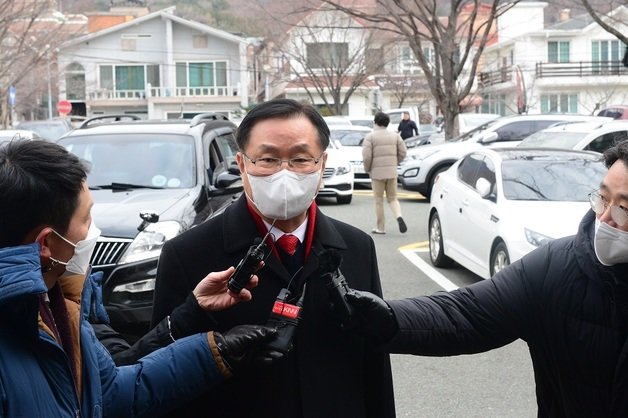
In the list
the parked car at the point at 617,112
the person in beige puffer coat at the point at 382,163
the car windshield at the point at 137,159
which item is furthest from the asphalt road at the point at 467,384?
the parked car at the point at 617,112

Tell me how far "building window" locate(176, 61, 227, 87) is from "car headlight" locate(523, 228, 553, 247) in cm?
4811

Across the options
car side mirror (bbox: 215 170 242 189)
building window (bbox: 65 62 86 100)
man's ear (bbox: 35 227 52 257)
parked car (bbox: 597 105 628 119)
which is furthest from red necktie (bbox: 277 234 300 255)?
building window (bbox: 65 62 86 100)

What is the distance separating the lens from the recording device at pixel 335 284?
256 cm

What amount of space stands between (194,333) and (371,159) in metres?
11.3

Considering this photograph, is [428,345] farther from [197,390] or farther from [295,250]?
[197,390]

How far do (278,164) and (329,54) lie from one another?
41.7m

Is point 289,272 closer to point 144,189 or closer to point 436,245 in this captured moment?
point 144,189

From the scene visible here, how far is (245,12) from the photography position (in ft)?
122

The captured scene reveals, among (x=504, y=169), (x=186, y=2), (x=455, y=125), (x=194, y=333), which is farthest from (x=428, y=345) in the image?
(x=186, y=2)

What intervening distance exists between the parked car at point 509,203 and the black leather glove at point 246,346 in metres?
5.80

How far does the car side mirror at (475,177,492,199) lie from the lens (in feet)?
30.3

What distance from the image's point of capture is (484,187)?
923 cm

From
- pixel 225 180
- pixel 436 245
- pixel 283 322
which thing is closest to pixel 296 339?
pixel 283 322

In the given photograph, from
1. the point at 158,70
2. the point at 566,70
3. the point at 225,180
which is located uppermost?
the point at 158,70
